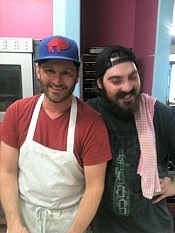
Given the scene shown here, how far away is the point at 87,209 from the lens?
3.12 ft

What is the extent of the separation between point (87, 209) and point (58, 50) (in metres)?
0.60

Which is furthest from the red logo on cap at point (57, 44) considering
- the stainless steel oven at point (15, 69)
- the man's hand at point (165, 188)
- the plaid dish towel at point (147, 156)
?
the stainless steel oven at point (15, 69)

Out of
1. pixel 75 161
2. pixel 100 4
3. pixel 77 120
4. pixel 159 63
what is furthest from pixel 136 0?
pixel 75 161

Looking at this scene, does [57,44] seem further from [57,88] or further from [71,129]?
A: [71,129]

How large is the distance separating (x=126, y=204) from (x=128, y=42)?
1.31 meters

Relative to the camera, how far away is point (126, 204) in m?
1.02

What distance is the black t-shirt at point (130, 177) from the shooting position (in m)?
1.01

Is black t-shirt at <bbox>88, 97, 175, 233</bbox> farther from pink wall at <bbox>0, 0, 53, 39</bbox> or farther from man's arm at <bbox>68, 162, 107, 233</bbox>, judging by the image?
pink wall at <bbox>0, 0, 53, 39</bbox>

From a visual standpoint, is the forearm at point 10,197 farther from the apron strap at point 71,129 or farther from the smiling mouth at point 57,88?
the smiling mouth at point 57,88

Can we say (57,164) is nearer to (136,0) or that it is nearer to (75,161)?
Result: (75,161)

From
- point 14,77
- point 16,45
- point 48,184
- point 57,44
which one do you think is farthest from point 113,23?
point 48,184

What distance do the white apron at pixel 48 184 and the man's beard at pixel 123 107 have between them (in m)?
0.14

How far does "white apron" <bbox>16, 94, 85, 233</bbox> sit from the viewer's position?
0.96 meters

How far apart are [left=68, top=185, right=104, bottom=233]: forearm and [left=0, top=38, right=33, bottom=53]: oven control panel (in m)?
1.18
